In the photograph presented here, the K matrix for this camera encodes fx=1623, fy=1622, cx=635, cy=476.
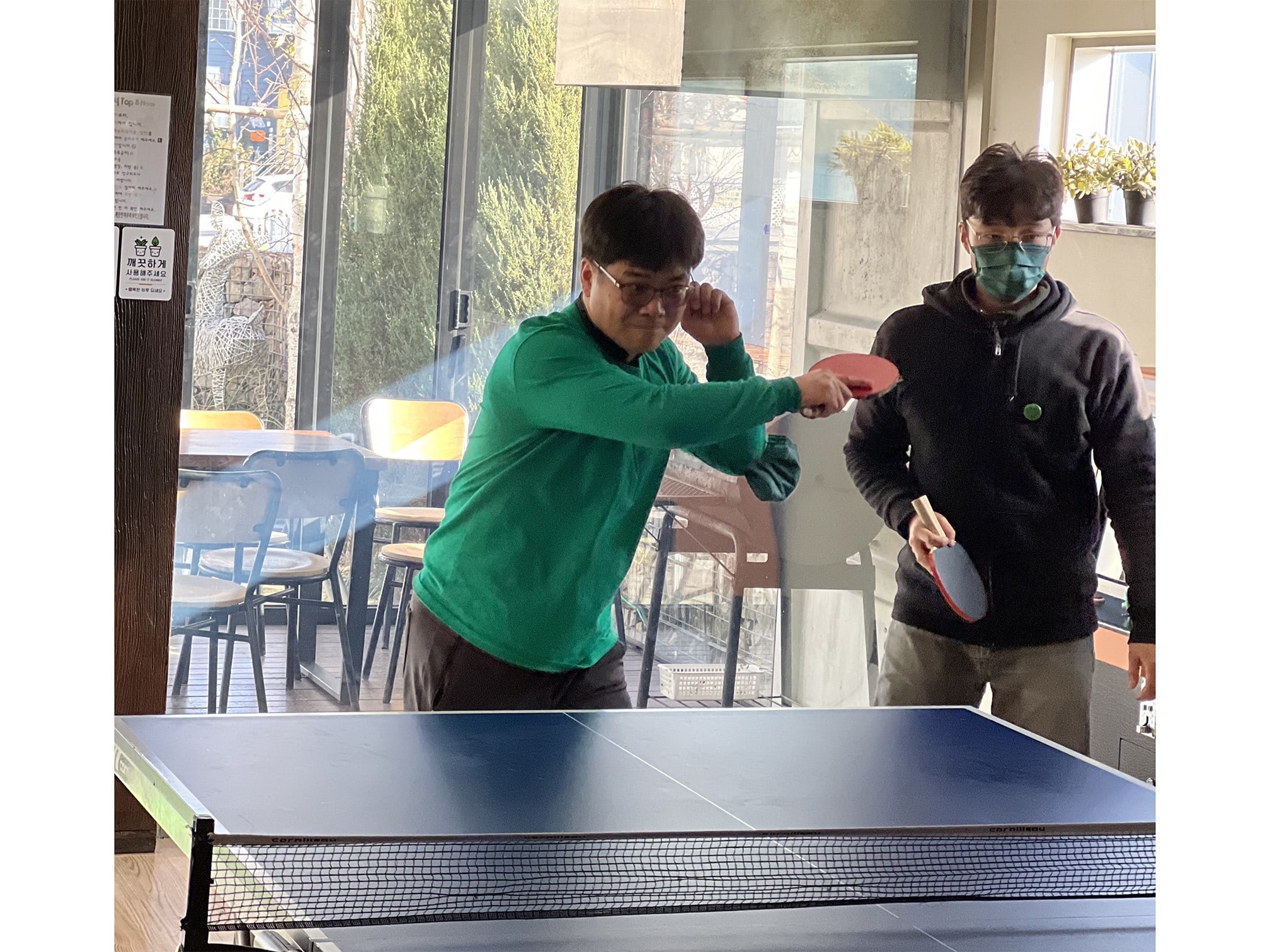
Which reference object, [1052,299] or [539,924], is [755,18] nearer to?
[1052,299]

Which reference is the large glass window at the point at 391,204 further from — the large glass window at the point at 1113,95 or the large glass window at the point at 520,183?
the large glass window at the point at 1113,95

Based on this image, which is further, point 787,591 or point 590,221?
point 787,591

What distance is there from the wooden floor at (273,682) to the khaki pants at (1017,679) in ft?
5.96

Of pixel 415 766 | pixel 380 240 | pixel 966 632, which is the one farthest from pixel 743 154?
pixel 415 766

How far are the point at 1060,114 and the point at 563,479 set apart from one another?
2403 mm

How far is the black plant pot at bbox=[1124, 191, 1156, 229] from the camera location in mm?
3836

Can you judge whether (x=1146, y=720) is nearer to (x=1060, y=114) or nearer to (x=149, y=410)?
(x=1060, y=114)

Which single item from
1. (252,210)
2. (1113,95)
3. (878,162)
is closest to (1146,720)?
(1113,95)

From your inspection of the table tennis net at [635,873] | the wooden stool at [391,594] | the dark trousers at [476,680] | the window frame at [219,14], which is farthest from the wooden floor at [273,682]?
the table tennis net at [635,873]

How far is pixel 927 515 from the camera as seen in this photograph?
2.75 metres

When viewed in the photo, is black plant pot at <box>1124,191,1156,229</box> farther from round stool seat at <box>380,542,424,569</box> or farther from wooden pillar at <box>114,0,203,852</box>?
wooden pillar at <box>114,0,203,852</box>

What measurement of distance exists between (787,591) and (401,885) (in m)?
3.05

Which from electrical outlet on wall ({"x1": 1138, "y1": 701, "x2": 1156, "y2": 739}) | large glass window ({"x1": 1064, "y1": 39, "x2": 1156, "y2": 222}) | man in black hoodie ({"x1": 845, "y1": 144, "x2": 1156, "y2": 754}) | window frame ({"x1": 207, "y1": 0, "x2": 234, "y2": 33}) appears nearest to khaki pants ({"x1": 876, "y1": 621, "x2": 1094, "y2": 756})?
Answer: man in black hoodie ({"x1": 845, "y1": 144, "x2": 1156, "y2": 754})

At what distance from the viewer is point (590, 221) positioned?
240 centimetres
